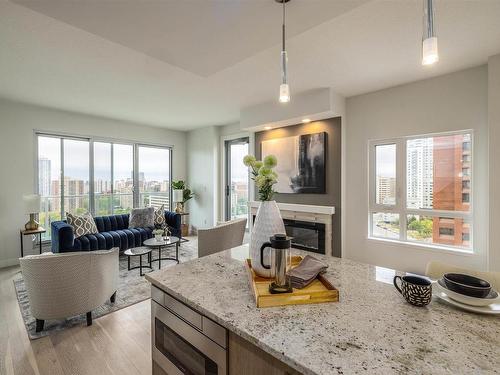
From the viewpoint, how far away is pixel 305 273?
3.93 ft

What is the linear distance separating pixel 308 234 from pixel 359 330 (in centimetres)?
341

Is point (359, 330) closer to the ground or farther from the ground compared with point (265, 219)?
closer to the ground

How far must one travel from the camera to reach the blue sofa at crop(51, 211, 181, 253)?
3586 millimetres

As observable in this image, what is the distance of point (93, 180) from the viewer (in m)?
5.08

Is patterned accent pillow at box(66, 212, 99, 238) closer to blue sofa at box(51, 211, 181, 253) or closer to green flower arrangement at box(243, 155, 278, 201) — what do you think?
blue sofa at box(51, 211, 181, 253)

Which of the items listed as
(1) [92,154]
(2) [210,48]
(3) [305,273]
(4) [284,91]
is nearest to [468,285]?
(3) [305,273]

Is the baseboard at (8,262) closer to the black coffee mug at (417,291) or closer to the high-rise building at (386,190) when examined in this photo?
the black coffee mug at (417,291)

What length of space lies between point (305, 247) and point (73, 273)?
331 centimetres

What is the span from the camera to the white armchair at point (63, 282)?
2.10 metres

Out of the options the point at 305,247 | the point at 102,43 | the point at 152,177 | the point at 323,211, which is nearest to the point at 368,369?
the point at 102,43

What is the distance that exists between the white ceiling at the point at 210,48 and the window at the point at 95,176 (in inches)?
35.0

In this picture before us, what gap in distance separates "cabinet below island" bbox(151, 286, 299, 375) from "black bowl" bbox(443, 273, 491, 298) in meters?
0.79

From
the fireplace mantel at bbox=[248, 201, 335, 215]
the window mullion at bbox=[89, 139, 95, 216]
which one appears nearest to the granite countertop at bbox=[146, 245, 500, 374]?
the fireplace mantel at bbox=[248, 201, 335, 215]

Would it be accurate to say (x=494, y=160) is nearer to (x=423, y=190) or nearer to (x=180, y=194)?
(x=423, y=190)
